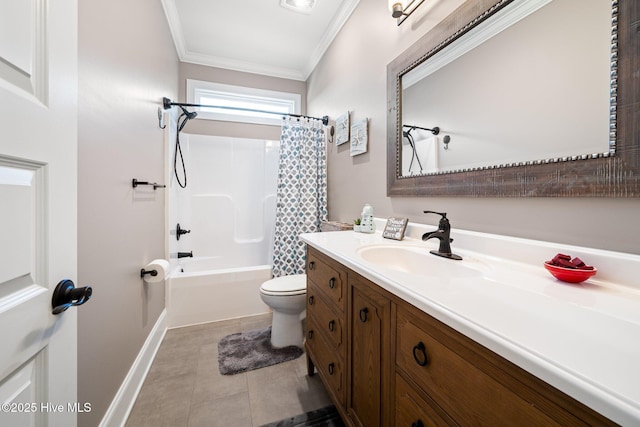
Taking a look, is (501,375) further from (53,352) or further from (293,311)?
(293,311)

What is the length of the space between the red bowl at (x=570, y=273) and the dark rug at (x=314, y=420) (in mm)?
1151

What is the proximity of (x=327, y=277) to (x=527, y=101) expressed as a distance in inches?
40.6

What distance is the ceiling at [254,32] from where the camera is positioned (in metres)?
2.05

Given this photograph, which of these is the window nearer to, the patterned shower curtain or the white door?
the patterned shower curtain

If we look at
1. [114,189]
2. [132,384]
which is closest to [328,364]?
[132,384]

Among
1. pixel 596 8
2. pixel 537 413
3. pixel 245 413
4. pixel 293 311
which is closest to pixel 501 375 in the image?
pixel 537 413

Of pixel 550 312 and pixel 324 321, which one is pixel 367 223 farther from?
pixel 550 312

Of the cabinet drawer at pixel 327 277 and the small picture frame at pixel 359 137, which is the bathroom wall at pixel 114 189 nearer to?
the cabinet drawer at pixel 327 277

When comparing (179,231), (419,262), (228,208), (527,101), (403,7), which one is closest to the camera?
(527,101)

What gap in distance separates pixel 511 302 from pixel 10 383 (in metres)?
0.97

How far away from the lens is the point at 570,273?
656 mm

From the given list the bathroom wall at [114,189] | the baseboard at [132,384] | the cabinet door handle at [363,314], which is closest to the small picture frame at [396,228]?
the cabinet door handle at [363,314]

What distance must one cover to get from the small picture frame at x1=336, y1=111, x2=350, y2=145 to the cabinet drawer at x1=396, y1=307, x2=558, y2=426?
1.68m

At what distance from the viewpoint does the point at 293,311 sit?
1.79m
